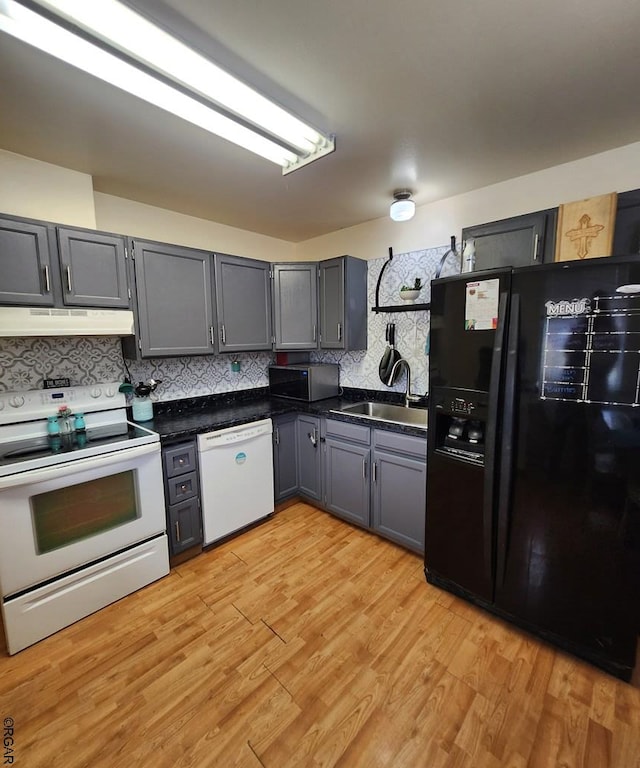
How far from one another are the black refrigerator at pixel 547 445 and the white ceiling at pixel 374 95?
75 centimetres

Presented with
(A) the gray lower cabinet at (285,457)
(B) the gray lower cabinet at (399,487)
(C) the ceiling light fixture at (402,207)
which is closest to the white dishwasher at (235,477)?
(A) the gray lower cabinet at (285,457)

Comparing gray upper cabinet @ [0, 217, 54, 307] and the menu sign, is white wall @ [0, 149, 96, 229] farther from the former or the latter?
the menu sign

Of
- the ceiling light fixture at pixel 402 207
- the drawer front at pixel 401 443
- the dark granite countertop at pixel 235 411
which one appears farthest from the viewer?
the ceiling light fixture at pixel 402 207

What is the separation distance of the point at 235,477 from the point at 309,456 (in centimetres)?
68

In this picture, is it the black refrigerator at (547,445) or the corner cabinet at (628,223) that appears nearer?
the black refrigerator at (547,445)

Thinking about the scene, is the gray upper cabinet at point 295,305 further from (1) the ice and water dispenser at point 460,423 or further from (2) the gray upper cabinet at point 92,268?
(1) the ice and water dispenser at point 460,423

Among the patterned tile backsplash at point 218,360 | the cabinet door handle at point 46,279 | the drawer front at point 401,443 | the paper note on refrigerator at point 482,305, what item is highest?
the cabinet door handle at point 46,279

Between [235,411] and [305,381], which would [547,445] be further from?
[235,411]

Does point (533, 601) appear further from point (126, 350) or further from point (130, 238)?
point (130, 238)

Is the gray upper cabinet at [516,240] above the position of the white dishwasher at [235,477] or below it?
above

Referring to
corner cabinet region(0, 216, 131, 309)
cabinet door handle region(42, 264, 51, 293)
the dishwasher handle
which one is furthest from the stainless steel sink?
cabinet door handle region(42, 264, 51, 293)

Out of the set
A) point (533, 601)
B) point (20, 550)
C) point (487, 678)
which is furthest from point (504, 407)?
point (20, 550)

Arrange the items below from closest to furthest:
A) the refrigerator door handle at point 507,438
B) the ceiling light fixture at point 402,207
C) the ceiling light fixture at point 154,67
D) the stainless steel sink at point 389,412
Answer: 1. the ceiling light fixture at point 154,67
2. the refrigerator door handle at point 507,438
3. the ceiling light fixture at point 402,207
4. the stainless steel sink at point 389,412

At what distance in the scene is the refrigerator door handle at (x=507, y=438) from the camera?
1.50 m
